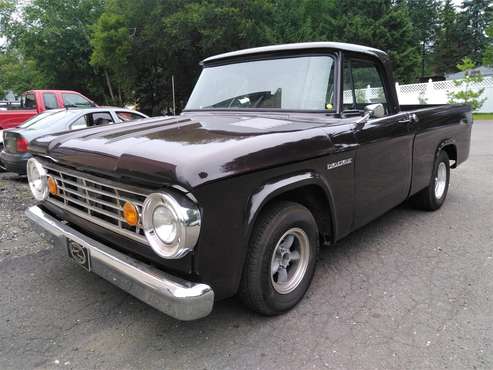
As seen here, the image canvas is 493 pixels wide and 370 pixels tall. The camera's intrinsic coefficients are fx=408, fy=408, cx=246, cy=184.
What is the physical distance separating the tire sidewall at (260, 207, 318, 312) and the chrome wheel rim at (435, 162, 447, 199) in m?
3.04

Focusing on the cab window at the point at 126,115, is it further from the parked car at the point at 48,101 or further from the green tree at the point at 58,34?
the green tree at the point at 58,34

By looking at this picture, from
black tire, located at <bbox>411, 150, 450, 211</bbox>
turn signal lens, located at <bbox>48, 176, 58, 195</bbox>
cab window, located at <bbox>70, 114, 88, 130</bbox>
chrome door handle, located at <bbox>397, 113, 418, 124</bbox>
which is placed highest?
chrome door handle, located at <bbox>397, 113, 418, 124</bbox>

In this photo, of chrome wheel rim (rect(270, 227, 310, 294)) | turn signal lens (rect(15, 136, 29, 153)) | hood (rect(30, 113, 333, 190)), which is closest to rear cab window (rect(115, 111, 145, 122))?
turn signal lens (rect(15, 136, 29, 153))

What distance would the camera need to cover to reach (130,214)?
2.41m

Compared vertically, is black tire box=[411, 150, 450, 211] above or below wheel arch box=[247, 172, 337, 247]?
below

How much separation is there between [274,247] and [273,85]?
162 centimetres

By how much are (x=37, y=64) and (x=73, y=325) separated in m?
31.4

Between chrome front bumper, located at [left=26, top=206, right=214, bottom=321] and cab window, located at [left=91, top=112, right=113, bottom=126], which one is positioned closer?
chrome front bumper, located at [left=26, top=206, right=214, bottom=321]

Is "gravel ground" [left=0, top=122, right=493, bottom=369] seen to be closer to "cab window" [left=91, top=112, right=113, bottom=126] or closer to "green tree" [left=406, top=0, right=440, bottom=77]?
"cab window" [left=91, top=112, right=113, bottom=126]

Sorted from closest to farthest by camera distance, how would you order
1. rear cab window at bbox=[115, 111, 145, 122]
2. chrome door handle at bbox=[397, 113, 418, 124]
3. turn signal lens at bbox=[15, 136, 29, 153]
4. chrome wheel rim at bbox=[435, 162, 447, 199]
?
chrome door handle at bbox=[397, 113, 418, 124] < chrome wheel rim at bbox=[435, 162, 447, 199] < turn signal lens at bbox=[15, 136, 29, 153] < rear cab window at bbox=[115, 111, 145, 122]

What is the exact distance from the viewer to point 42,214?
10.6ft

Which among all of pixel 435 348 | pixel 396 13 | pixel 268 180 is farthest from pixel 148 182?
pixel 396 13

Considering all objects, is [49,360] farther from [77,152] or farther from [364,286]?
[364,286]

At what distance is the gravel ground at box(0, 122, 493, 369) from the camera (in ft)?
8.12
